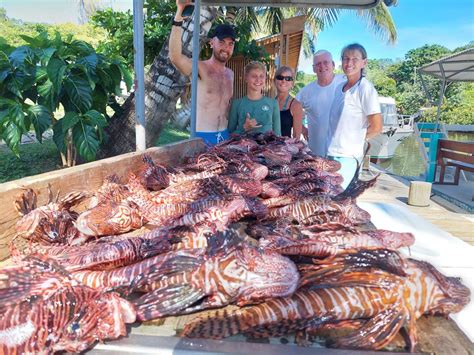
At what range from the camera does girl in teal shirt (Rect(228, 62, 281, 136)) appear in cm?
432

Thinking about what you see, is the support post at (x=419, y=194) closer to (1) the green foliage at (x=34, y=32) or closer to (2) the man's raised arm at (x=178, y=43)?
(2) the man's raised arm at (x=178, y=43)

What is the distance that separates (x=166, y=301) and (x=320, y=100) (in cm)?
421

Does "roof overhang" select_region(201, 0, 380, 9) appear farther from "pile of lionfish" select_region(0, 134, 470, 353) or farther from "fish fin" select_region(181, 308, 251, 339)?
"fish fin" select_region(181, 308, 251, 339)

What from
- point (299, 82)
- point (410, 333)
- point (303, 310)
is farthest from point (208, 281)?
point (299, 82)

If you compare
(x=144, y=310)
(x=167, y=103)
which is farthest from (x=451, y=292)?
(x=167, y=103)

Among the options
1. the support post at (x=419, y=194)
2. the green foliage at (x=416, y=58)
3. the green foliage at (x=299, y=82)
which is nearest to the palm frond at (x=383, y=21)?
the green foliage at (x=299, y=82)

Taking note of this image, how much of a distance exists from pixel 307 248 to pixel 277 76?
4.09 m

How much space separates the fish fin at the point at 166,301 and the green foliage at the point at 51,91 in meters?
4.88

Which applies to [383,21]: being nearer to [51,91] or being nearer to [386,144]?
[386,144]

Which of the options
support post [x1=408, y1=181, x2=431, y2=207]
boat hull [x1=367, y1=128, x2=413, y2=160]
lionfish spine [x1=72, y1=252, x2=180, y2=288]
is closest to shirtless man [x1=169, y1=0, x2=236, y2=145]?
lionfish spine [x1=72, y1=252, x2=180, y2=288]

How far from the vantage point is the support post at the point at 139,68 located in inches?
130

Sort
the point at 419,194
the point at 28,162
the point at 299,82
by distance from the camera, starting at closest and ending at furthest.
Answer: the point at 419,194
the point at 28,162
the point at 299,82

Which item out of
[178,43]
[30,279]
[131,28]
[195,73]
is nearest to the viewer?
[30,279]

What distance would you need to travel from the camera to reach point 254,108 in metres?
4.41
